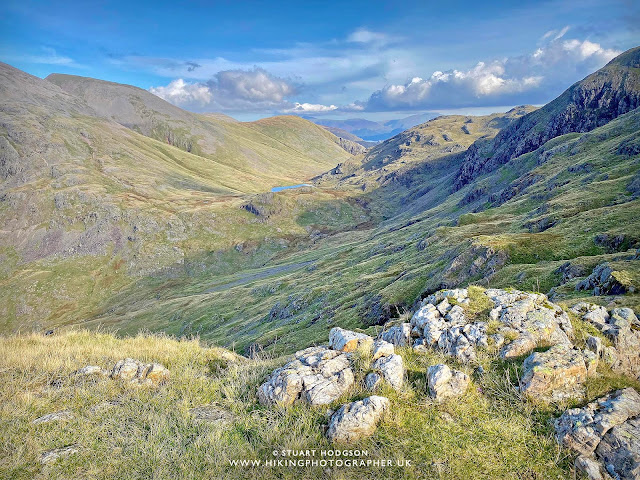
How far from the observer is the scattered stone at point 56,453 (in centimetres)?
905

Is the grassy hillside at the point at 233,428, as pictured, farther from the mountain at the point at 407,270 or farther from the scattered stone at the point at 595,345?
the mountain at the point at 407,270

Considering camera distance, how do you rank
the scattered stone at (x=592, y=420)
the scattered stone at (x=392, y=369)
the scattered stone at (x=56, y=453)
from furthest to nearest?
the scattered stone at (x=392, y=369) → the scattered stone at (x=592, y=420) → the scattered stone at (x=56, y=453)

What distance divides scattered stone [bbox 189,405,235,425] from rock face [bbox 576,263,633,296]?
2549 centimetres

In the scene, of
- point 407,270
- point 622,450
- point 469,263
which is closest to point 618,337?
point 622,450

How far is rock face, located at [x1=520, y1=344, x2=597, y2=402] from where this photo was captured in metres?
10.7

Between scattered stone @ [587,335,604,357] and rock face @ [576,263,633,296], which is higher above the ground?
scattered stone @ [587,335,604,357]

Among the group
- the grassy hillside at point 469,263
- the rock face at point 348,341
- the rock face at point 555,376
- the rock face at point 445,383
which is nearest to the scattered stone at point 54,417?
the rock face at point 348,341

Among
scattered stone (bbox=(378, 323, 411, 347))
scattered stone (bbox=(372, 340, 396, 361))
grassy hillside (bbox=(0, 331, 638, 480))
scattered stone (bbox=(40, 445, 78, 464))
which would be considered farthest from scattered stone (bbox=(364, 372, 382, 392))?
scattered stone (bbox=(40, 445, 78, 464))

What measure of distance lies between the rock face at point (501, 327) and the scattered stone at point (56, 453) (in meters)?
12.6

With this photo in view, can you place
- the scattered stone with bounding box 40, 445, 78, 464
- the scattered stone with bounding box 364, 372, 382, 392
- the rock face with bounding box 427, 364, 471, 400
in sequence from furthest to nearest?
1. the scattered stone with bounding box 364, 372, 382, 392
2. the rock face with bounding box 427, 364, 471, 400
3. the scattered stone with bounding box 40, 445, 78, 464

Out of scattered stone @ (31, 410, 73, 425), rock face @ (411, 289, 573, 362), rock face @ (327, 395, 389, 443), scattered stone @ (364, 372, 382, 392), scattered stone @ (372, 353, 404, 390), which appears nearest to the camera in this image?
rock face @ (327, 395, 389, 443)

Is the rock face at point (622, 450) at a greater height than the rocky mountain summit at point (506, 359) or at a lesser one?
lesser

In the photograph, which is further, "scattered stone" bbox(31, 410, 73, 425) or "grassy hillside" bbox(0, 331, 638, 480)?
"scattered stone" bbox(31, 410, 73, 425)

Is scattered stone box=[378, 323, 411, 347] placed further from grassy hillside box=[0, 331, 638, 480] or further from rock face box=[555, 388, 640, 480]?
rock face box=[555, 388, 640, 480]
